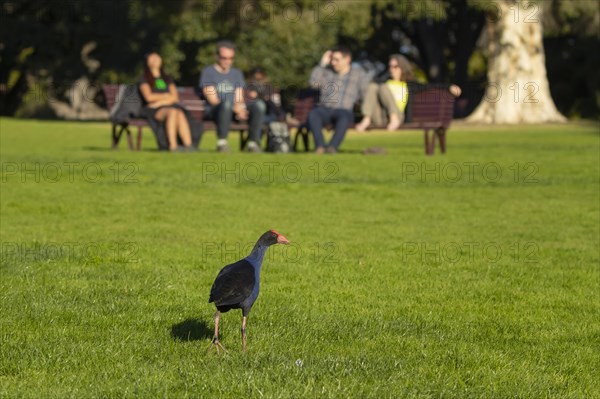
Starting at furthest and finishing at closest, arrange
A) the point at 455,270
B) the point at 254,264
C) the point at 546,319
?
the point at 455,270 → the point at 546,319 → the point at 254,264

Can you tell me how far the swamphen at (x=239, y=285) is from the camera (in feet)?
18.2

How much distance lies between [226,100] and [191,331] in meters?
15.3

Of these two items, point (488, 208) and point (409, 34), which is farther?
point (409, 34)

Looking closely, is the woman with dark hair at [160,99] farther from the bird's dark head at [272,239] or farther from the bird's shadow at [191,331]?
the bird's dark head at [272,239]

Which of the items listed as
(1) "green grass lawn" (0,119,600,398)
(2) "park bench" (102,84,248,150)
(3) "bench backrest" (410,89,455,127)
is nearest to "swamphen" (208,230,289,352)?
(1) "green grass lawn" (0,119,600,398)

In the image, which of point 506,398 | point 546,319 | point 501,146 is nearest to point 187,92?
point 501,146

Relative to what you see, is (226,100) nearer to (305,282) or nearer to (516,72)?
(305,282)

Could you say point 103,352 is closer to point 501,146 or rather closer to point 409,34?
point 501,146

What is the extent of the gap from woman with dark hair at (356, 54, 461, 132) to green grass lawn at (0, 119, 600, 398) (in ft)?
10.8

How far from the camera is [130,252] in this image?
9711 millimetres

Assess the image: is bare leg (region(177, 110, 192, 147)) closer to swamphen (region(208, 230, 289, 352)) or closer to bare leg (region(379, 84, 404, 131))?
bare leg (region(379, 84, 404, 131))

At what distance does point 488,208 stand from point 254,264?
8497 millimetres

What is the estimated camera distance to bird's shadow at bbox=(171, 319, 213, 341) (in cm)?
637

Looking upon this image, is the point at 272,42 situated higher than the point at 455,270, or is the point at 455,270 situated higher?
the point at 272,42
